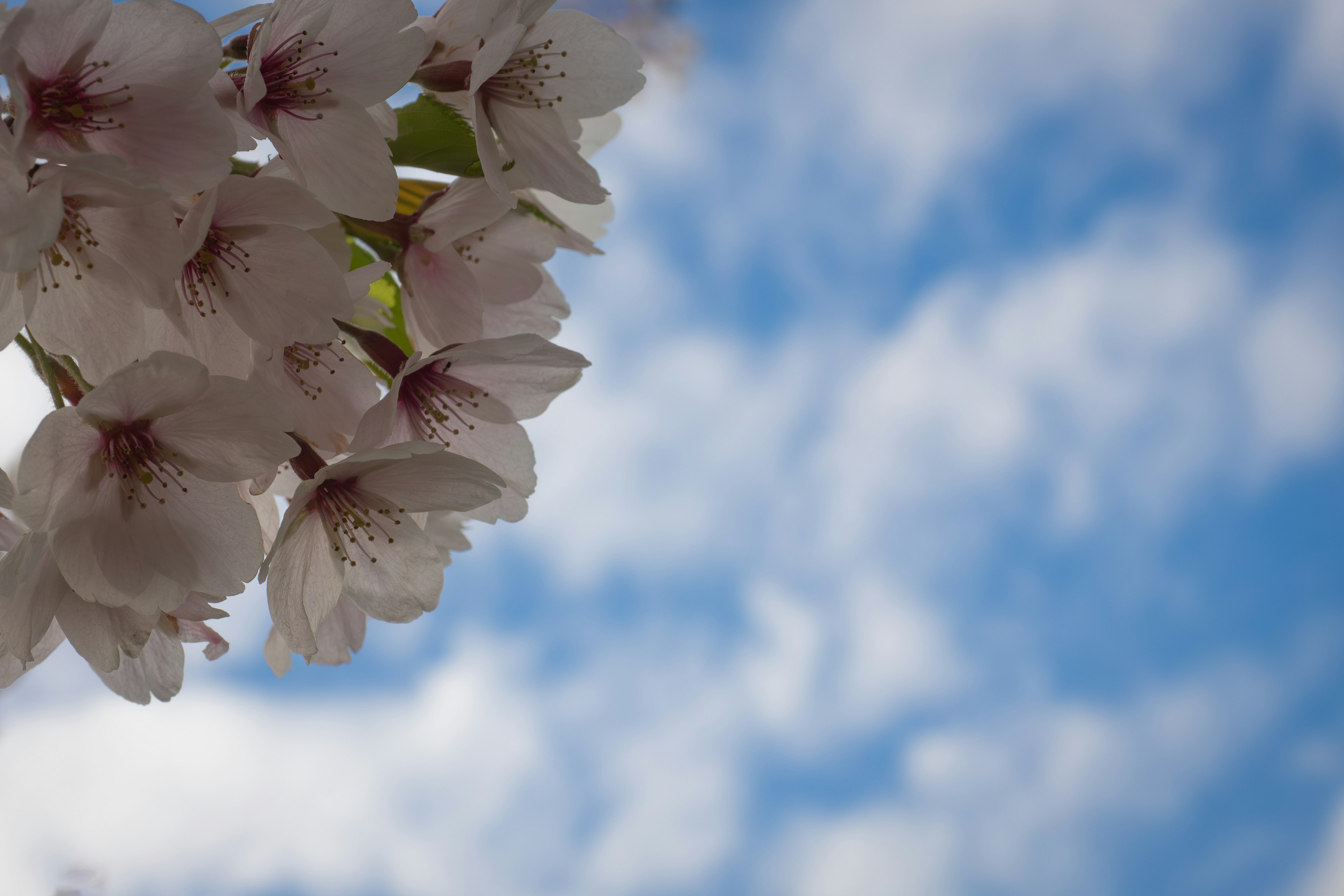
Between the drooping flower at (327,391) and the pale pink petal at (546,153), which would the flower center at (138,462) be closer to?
the drooping flower at (327,391)

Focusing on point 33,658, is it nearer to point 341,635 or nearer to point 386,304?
point 341,635

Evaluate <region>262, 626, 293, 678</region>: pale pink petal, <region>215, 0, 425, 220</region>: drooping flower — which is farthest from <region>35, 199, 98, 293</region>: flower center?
<region>262, 626, 293, 678</region>: pale pink petal

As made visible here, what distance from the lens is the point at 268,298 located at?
55 centimetres

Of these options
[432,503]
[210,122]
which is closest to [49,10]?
[210,122]

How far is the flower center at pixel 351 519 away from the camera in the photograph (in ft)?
1.98

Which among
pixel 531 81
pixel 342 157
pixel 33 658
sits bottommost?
pixel 33 658

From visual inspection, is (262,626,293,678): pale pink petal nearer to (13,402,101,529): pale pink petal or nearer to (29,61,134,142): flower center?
(13,402,101,529): pale pink petal

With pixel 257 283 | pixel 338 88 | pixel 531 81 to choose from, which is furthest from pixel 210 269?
pixel 531 81

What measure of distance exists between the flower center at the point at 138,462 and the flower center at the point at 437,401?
0.13 metres

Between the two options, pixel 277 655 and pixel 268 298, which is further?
pixel 277 655

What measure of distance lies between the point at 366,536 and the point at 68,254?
0.23 meters

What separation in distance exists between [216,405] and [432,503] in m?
0.14

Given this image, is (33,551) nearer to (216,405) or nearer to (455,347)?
(216,405)

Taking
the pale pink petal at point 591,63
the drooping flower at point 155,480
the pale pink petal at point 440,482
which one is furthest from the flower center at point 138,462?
the pale pink petal at point 591,63
